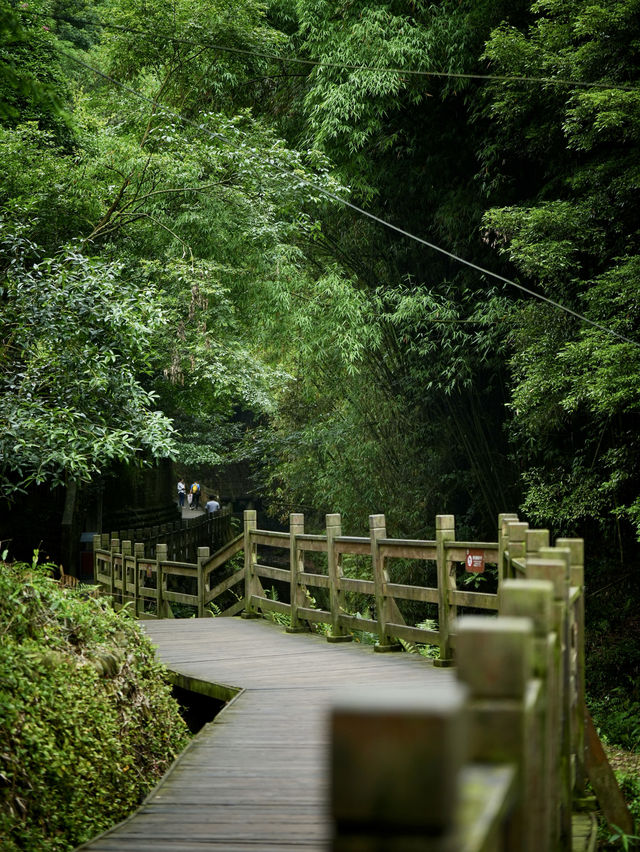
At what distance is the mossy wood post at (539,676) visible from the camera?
215cm

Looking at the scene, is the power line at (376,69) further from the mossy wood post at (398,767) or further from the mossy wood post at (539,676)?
the mossy wood post at (398,767)

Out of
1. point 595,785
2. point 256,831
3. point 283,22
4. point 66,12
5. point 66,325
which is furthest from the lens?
point 66,12

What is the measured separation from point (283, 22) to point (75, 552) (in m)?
9.75

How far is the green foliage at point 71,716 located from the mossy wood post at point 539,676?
2.74 m

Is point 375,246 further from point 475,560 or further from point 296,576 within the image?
point 475,560

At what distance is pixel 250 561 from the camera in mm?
10344

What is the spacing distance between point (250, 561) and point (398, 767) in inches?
366

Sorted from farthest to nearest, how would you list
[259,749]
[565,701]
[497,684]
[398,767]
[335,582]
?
1. [335,582]
2. [259,749]
3. [565,701]
4. [497,684]
5. [398,767]

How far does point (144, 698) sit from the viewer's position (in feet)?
20.4

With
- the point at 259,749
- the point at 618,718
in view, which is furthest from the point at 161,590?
the point at 259,749

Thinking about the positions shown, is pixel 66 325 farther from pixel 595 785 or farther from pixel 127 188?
pixel 595 785

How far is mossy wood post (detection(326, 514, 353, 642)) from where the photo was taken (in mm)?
8438

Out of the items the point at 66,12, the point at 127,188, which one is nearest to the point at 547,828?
the point at 127,188

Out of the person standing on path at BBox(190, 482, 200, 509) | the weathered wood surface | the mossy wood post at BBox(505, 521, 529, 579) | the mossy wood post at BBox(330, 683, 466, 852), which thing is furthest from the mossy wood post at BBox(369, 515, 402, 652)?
the person standing on path at BBox(190, 482, 200, 509)
